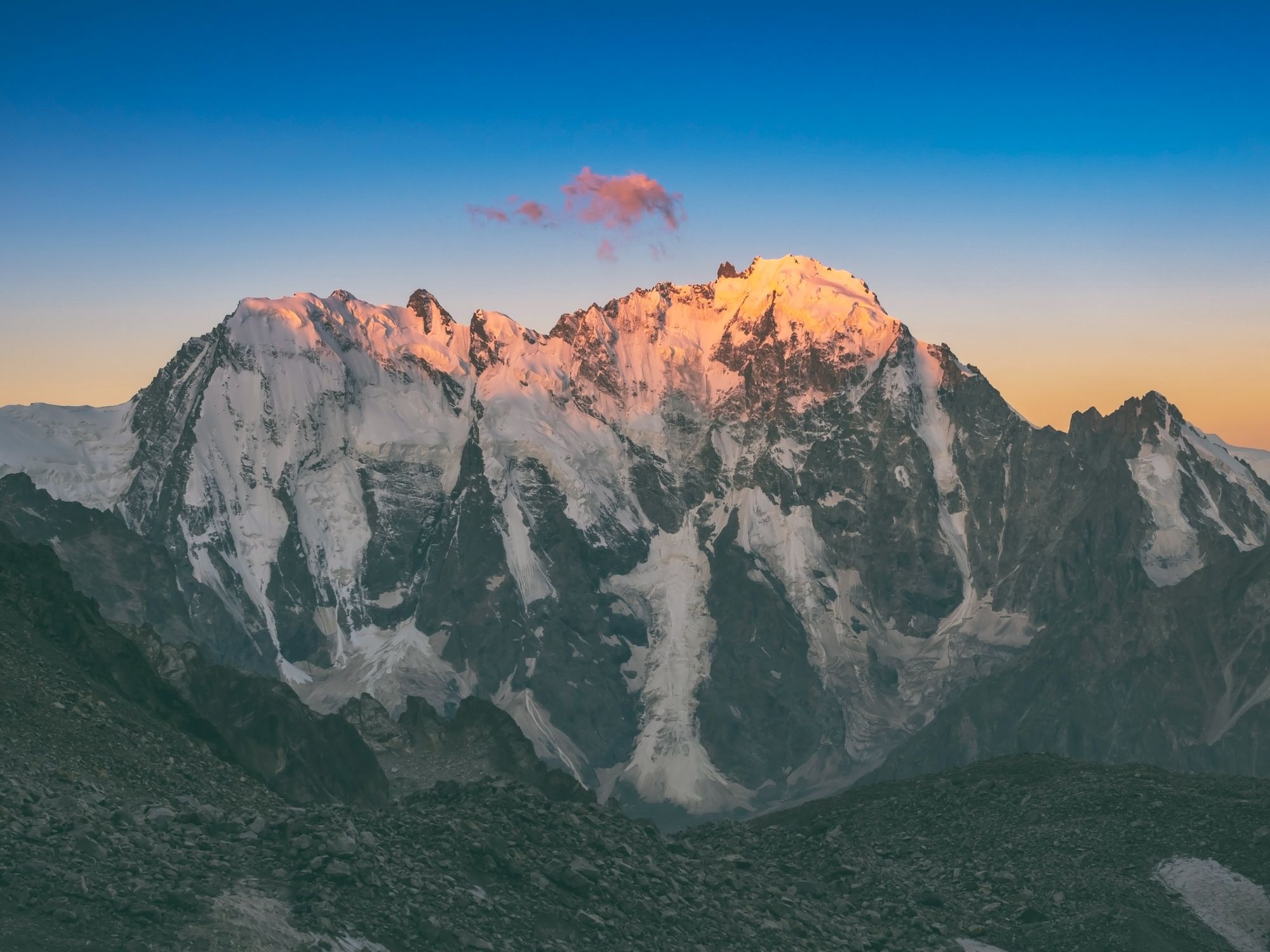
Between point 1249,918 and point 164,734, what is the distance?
4570cm

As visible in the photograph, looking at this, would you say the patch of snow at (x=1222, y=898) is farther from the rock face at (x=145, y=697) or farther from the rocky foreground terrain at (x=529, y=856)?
the rock face at (x=145, y=697)

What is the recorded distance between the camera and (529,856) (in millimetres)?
67938

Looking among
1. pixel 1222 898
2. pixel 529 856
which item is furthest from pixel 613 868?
pixel 1222 898

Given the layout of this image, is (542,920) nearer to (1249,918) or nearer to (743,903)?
(743,903)

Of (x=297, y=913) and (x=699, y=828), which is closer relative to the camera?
(x=297, y=913)

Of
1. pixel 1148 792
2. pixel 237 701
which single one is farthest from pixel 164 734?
pixel 237 701

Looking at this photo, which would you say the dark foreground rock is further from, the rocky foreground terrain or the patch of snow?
the patch of snow

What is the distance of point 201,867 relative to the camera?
57.9m

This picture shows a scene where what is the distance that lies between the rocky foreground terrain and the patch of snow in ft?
1.10

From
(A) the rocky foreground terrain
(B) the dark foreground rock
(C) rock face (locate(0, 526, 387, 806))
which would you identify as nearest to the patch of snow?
(A) the rocky foreground terrain

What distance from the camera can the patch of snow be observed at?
76.4 meters

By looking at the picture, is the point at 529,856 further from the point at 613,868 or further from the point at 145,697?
the point at 145,697

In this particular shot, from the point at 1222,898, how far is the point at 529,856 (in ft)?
98.1

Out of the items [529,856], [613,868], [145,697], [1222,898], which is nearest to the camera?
[529,856]
